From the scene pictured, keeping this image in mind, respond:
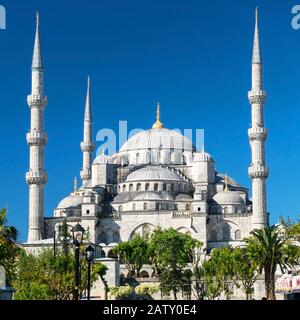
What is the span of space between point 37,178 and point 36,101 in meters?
5.83

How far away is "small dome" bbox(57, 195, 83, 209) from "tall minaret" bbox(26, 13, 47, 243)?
773 cm

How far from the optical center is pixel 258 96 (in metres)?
58.2

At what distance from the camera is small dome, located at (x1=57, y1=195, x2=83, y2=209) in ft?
223

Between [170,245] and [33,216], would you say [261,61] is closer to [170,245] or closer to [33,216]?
[170,245]

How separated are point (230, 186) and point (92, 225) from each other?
47.4 ft

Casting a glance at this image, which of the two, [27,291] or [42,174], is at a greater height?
[42,174]

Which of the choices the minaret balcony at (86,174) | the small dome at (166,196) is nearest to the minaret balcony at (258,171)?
the small dome at (166,196)

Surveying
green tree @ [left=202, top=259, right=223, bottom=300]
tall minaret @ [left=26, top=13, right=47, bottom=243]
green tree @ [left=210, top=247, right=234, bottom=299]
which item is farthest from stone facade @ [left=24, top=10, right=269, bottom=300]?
green tree @ [left=210, top=247, right=234, bottom=299]

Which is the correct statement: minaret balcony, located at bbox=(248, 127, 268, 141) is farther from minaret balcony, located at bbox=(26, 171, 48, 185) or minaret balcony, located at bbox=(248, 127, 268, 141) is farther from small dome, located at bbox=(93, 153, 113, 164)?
small dome, located at bbox=(93, 153, 113, 164)

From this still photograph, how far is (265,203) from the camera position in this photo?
5819cm

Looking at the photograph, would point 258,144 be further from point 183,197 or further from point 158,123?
point 158,123

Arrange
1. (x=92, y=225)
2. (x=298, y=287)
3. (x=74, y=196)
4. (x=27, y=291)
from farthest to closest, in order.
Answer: (x=74, y=196), (x=92, y=225), (x=27, y=291), (x=298, y=287)
